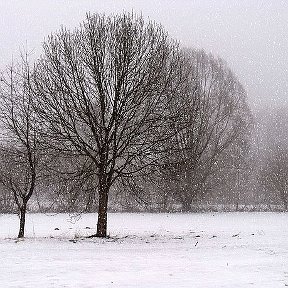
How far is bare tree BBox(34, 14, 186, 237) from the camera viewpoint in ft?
55.0

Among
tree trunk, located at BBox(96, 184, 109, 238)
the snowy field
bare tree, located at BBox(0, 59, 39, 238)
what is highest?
bare tree, located at BBox(0, 59, 39, 238)

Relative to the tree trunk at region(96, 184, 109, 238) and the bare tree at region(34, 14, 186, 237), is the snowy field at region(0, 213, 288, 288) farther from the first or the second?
the bare tree at region(34, 14, 186, 237)

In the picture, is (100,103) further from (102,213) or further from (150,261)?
(150,261)

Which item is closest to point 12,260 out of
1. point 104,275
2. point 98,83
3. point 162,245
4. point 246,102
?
point 104,275

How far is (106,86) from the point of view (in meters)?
17.2

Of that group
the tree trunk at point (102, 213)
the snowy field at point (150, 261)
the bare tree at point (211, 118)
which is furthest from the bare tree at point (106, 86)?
the bare tree at point (211, 118)

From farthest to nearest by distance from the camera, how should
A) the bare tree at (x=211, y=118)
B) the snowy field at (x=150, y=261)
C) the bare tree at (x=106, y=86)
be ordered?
the bare tree at (x=211, y=118) → the bare tree at (x=106, y=86) → the snowy field at (x=150, y=261)

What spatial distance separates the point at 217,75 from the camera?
123 feet

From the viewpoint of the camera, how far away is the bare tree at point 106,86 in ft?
55.0

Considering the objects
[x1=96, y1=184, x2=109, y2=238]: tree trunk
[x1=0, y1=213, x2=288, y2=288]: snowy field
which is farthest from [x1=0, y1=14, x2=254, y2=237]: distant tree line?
[x1=0, y1=213, x2=288, y2=288]: snowy field

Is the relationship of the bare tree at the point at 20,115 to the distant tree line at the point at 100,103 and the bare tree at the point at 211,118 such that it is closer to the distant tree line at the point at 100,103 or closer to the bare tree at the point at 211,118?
the distant tree line at the point at 100,103

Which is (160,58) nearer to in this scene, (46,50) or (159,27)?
(159,27)

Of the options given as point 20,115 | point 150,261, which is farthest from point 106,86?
point 150,261

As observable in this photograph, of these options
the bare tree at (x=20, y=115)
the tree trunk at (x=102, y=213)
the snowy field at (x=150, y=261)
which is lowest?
the snowy field at (x=150, y=261)
